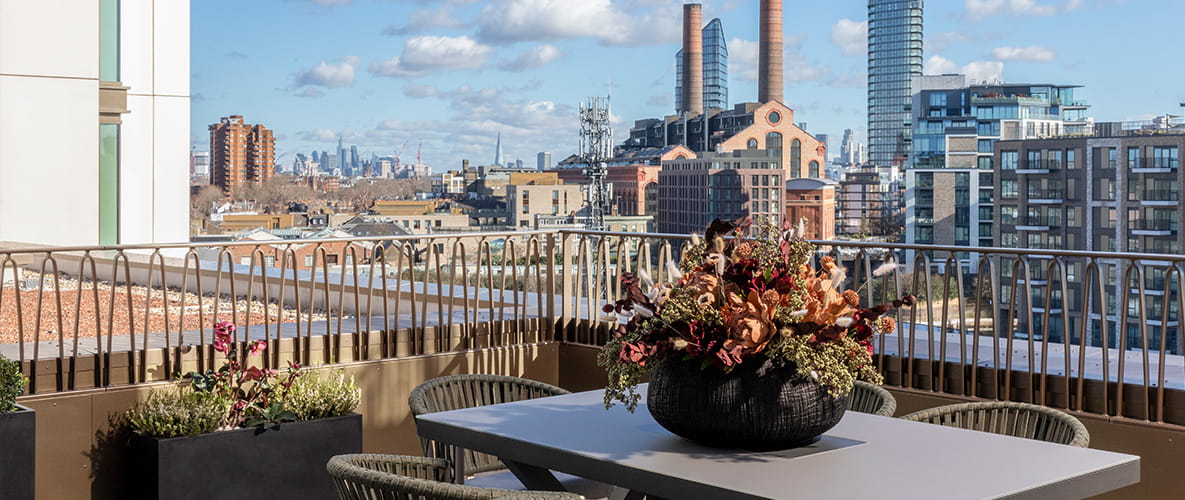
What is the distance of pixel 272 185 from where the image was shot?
82.8 feet

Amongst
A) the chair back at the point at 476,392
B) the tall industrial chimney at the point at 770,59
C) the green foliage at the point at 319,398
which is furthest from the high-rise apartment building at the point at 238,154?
the chair back at the point at 476,392

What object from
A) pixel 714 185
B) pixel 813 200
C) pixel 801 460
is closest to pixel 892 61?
pixel 813 200

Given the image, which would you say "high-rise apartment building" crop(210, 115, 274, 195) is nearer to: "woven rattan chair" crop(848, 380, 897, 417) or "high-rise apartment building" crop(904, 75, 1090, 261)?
"high-rise apartment building" crop(904, 75, 1090, 261)

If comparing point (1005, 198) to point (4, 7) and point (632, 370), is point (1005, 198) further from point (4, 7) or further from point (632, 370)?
point (632, 370)

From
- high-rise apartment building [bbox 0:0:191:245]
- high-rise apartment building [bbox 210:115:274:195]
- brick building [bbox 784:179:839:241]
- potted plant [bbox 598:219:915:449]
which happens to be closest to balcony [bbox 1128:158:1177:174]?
brick building [bbox 784:179:839:241]

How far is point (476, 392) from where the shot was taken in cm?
385

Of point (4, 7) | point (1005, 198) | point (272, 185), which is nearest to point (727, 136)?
point (1005, 198)

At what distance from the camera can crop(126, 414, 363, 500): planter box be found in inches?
181

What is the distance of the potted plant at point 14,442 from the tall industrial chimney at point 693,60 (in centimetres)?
3282

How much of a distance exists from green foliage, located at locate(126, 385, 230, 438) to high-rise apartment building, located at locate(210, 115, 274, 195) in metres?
19.8

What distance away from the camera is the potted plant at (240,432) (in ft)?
15.2

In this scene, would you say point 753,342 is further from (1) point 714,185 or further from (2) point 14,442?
(1) point 714,185

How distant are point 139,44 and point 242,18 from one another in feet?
71.9

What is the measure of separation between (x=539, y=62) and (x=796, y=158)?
13.7 metres
